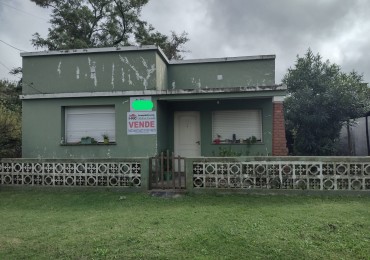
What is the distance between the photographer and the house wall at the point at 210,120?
1126cm

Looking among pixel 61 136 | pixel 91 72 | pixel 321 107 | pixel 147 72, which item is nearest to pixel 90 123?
pixel 61 136

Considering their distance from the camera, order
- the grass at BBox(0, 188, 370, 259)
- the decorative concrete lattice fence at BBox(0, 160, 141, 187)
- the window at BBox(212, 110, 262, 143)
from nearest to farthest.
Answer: the grass at BBox(0, 188, 370, 259) < the decorative concrete lattice fence at BBox(0, 160, 141, 187) < the window at BBox(212, 110, 262, 143)

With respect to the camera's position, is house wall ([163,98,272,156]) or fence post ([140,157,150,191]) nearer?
fence post ([140,157,150,191])

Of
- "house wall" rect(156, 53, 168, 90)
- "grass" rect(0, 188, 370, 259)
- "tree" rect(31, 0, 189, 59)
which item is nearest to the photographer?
"grass" rect(0, 188, 370, 259)

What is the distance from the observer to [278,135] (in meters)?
10.7

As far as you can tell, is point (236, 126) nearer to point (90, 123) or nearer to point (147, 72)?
point (147, 72)

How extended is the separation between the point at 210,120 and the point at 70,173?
536 centimetres

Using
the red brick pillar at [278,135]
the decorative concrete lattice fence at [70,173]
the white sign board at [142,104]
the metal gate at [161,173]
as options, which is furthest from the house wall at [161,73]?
the red brick pillar at [278,135]

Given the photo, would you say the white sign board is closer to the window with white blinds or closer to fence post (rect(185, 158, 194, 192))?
the window with white blinds

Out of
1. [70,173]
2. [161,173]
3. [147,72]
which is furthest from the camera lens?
[147,72]

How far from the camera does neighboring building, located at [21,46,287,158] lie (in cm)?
1040

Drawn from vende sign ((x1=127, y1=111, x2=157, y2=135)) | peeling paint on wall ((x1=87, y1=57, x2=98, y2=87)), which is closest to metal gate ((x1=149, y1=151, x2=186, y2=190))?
vende sign ((x1=127, y1=111, x2=157, y2=135))

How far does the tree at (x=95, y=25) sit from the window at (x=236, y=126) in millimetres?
12829

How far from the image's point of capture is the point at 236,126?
459 inches
